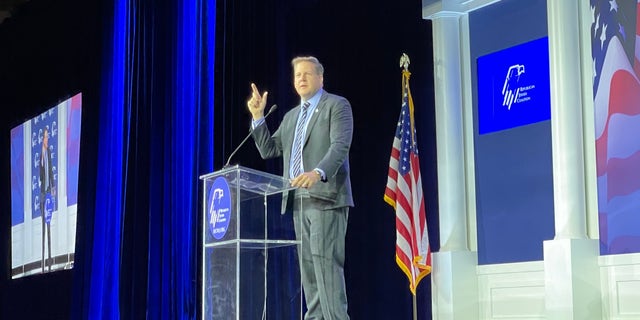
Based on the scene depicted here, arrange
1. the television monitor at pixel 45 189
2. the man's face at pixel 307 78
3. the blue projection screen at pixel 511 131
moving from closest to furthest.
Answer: the man's face at pixel 307 78, the blue projection screen at pixel 511 131, the television monitor at pixel 45 189

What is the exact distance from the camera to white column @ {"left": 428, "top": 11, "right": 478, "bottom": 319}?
541cm

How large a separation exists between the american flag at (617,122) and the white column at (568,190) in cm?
10

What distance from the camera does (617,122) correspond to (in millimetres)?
4664

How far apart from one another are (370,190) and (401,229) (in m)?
0.77

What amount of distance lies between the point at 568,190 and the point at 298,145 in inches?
56.0

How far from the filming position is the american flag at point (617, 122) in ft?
15.0

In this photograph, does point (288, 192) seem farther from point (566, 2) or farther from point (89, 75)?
point (89, 75)

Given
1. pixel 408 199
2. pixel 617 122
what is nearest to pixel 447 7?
pixel 408 199

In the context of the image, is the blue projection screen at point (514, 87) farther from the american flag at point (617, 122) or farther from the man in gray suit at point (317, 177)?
the man in gray suit at point (317, 177)

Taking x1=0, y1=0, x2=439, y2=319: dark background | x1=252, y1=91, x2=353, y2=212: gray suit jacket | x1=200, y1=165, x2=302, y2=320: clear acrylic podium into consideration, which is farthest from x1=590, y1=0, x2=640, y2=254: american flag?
x1=200, y1=165, x2=302, y2=320: clear acrylic podium

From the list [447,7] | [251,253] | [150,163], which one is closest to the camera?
[251,253]

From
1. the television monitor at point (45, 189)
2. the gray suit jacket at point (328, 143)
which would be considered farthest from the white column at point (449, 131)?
the television monitor at point (45, 189)

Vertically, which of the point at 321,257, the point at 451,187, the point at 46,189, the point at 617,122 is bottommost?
the point at 321,257

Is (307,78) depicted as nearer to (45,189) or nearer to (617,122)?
(617,122)
